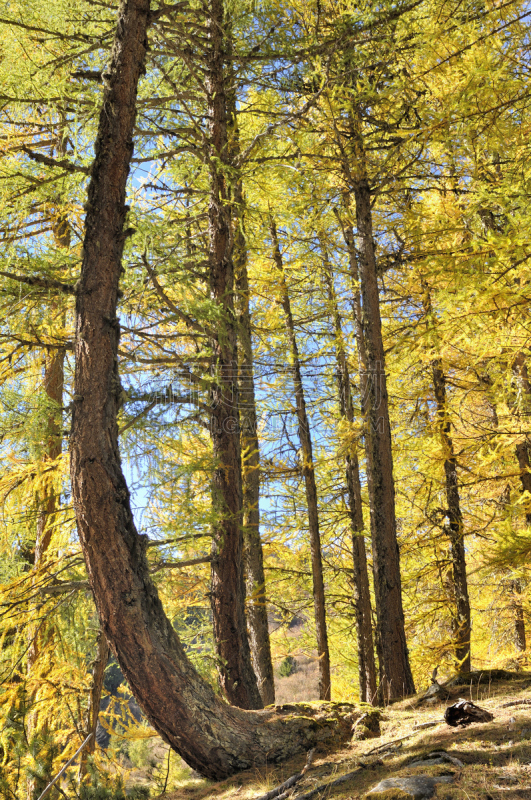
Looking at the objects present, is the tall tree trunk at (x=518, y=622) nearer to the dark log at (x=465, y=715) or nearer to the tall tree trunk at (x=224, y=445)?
the tall tree trunk at (x=224, y=445)

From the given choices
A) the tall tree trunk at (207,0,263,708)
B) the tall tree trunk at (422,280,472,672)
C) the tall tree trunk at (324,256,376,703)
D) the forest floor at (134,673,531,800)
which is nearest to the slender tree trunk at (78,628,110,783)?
the tall tree trunk at (207,0,263,708)

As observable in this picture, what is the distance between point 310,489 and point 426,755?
6617 mm

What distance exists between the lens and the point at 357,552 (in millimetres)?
10617

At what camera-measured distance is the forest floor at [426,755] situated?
2.94m

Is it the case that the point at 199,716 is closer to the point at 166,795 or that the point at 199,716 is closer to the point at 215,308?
the point at 166,795

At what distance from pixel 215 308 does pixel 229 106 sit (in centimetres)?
380

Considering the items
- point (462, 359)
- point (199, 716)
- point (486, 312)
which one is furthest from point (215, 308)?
point (462, 359)

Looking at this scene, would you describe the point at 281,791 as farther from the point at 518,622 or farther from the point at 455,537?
the point at 518,622

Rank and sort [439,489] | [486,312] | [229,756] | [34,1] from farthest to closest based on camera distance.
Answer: [439,489]
[486,312]
[34,1]
[229,756]

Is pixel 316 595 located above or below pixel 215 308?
below

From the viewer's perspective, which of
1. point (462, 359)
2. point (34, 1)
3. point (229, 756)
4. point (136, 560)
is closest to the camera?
point (136, 560)

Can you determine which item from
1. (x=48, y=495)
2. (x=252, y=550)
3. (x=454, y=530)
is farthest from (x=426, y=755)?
(x=454, y=530)

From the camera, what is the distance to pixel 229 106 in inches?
306

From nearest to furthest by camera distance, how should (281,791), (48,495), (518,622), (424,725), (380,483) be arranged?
1. (281,791)
2. (424,725)
3. (380,483)
4. (48,495)
5. (518,622)
